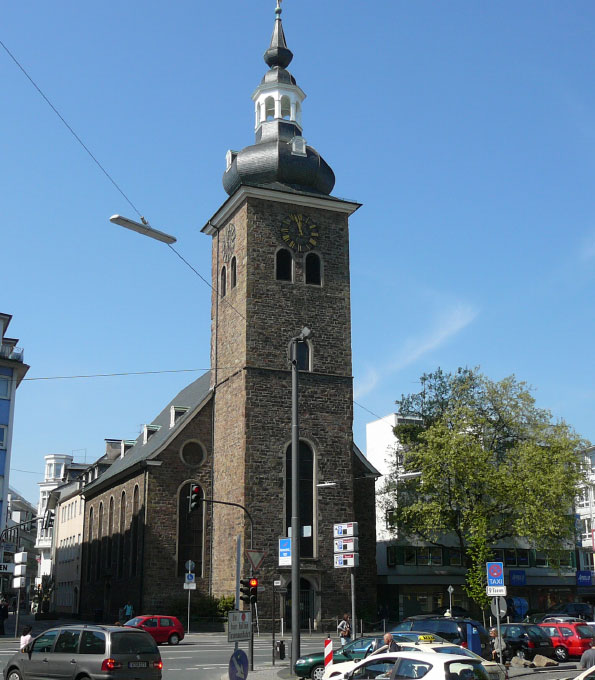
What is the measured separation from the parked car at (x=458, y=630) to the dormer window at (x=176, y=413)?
24.5 meters

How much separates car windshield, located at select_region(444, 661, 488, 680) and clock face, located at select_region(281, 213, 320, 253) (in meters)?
31.4

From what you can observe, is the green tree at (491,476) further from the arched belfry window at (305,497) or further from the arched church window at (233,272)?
the arched church window at (233,272)

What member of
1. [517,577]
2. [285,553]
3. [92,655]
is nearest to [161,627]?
[285,553]

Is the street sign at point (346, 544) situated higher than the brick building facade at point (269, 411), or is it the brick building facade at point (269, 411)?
the brick building facade at point (269, 411)

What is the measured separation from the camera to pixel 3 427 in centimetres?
4691

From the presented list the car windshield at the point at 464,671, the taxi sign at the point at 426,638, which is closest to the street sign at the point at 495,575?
the taxi sign at the point at 426,638

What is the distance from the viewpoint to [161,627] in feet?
108

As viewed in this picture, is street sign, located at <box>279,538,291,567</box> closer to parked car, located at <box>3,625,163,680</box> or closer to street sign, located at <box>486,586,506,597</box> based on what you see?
street sign, located at <box>486,586,506,597</box>

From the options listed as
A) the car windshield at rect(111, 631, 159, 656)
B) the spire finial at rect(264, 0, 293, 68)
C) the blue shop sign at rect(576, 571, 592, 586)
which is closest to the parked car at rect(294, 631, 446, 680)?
the car windshield at rect(111, 631, 159, 656)

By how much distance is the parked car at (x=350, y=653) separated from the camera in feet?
66.0

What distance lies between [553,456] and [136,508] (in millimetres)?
20650

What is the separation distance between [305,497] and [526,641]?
1416 centimetres

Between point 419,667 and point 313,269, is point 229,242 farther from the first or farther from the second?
point 419,667

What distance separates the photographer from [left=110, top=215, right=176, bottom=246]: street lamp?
1427 centimetres
